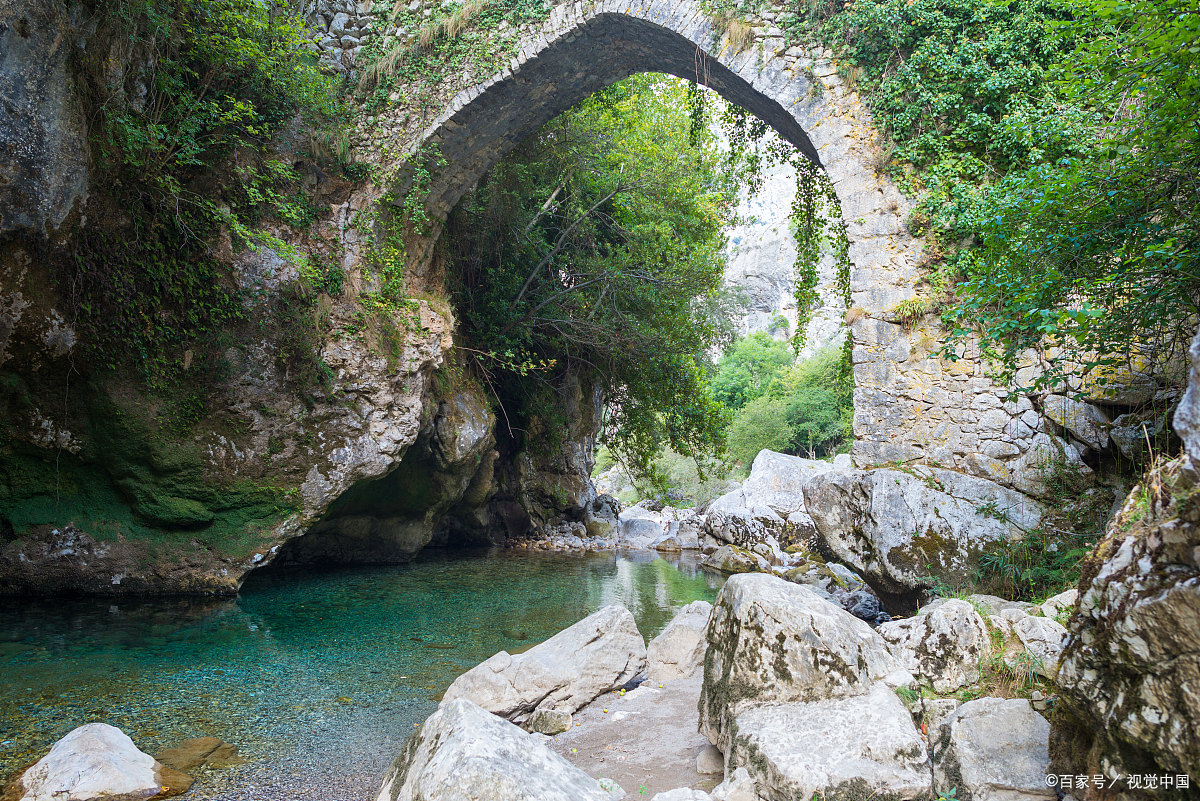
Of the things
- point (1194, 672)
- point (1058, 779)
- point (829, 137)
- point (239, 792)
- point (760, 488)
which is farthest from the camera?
point (760, 488)

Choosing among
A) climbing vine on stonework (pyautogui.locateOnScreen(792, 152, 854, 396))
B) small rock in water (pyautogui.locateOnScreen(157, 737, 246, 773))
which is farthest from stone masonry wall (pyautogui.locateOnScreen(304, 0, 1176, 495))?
small rock in water (pyautogui.locateOnScreen(157, 737, 246, 773))

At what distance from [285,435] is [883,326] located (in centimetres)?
641

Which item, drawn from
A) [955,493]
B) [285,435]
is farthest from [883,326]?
[285,435]

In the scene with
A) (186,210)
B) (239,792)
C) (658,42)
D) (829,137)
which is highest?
(658,42)

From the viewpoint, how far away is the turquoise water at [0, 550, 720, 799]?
3.55 metres

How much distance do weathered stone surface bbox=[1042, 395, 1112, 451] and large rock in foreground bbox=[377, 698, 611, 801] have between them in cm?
441

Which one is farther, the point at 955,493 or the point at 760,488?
the point at 760,488

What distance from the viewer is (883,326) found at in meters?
5.96

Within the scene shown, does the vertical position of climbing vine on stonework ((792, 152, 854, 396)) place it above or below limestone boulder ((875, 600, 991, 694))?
above

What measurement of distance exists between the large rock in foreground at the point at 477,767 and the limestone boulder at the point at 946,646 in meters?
1.83

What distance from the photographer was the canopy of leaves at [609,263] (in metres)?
10.3

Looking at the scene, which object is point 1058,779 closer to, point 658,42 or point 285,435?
point 285,435

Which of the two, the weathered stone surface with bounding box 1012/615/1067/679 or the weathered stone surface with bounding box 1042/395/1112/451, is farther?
the weathered stone surface with bounding box 1042/395/1112/451

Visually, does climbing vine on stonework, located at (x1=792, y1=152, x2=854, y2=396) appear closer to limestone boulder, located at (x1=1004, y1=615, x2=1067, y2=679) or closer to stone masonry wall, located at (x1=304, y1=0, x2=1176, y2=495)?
stone masonry wall, located at (x1=304, y1=0, x2=1176, y2=495)
